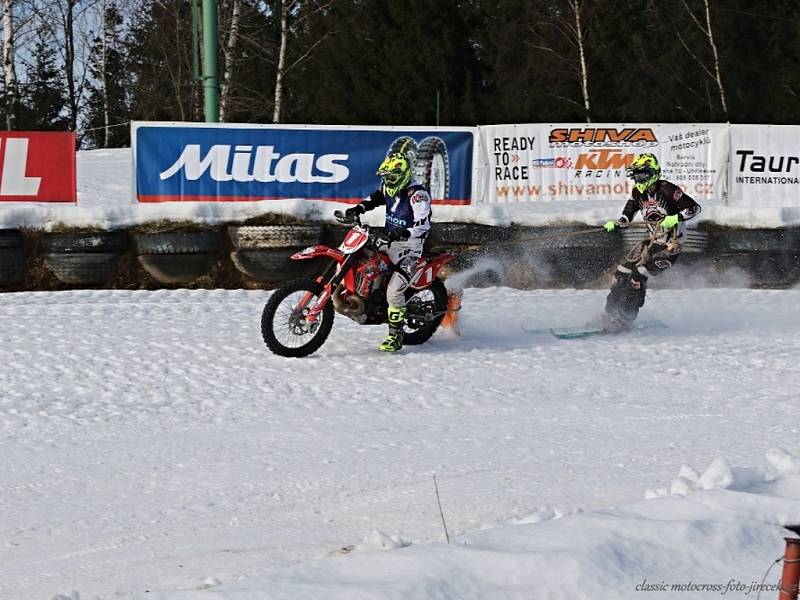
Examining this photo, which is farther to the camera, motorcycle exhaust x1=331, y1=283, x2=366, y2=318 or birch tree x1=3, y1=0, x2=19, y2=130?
birch tree x1=3, y1=0, x2=19, y2=130

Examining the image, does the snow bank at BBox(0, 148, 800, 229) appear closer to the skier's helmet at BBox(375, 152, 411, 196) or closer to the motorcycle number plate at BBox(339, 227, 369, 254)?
the skier's helmet at BBox(375, 152, 411, 196)

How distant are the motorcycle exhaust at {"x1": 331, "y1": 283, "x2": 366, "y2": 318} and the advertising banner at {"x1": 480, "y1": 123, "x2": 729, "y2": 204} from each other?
23.9 feet

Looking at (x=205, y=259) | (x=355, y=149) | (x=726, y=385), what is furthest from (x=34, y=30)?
(x=726, y=385)

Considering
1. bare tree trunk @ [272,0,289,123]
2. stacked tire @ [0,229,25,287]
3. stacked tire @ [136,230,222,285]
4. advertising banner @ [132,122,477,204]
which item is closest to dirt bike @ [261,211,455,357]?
stacked tire @ [136,230,222,285]

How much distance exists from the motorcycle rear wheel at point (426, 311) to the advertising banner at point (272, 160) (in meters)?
5.36

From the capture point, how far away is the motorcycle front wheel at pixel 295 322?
8.54 metres

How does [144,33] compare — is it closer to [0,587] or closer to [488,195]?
[488,195]

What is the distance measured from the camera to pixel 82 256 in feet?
38.3

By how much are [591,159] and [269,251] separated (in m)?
5.95

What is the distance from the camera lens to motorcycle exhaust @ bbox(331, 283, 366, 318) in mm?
8773

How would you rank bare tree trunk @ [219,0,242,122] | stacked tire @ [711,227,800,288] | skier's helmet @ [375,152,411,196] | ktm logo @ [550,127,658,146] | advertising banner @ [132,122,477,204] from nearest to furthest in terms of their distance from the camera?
skier's helmet @ [375,152,411,196] → stacked tire @ [711,227,800,288] → advertising banner @ [132,122,477,204] → ktm logo @ [550,127,658,146] → bare tree trunk @ [219,0,242,122]

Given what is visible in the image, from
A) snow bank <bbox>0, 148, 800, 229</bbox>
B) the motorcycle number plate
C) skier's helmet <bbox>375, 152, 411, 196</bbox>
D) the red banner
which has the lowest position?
the motorcycle number plate

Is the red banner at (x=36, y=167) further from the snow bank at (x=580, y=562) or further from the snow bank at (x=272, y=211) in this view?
the snow bank at (x=580, y=562)

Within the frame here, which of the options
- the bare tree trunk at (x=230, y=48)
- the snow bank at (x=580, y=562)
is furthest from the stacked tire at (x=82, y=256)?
the bare tree trunk at (x=230, y=48)
